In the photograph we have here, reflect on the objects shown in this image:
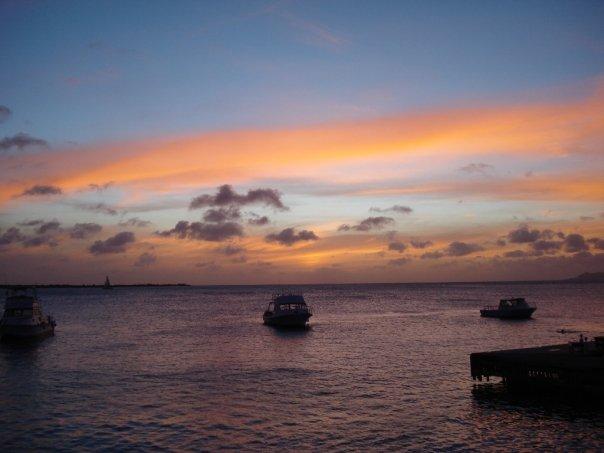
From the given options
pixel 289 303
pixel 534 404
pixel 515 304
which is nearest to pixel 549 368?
pixel 534 404

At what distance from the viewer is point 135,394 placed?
42781 millimetres

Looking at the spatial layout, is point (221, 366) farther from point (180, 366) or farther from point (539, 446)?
point (539, 446)

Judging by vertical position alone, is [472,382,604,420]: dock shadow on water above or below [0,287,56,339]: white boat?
below

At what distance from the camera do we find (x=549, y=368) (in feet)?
135

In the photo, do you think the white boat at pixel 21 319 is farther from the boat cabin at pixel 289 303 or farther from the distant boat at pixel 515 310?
the distant boat at pixel 515 310

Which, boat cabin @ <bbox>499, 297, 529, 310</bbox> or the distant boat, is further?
boat cabin @ <bbox>499, 297, 529, 310</bbox>

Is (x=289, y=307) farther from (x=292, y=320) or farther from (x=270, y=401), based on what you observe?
(x=270, y=401)

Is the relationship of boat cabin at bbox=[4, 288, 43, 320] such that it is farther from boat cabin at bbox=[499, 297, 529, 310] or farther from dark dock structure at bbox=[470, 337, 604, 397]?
boat cabin at bbox=[499, 297, 529, 310]

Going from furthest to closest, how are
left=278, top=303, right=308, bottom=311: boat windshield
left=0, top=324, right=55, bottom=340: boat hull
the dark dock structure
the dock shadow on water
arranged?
left=278, top=303, right=308, bottom=311: boat windshield < left=0, top=324, right=55, bottom=340: boat hull < the dark dock structure < the dock shadow on water

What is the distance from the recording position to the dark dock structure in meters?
38.7

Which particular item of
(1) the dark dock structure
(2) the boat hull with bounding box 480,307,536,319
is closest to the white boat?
(1) the dark dock structure

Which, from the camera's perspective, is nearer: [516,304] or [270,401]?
[270,401]

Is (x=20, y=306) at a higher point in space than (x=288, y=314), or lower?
higher

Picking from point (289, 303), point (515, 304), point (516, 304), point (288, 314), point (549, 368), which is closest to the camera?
point (549, 368)
